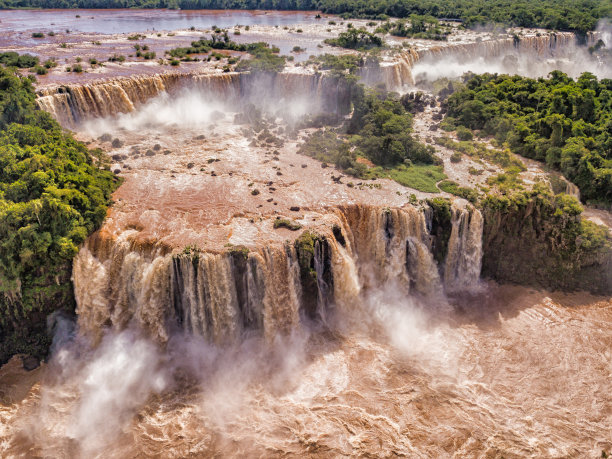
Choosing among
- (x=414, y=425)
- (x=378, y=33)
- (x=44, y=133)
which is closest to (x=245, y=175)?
(x=44, y=133)

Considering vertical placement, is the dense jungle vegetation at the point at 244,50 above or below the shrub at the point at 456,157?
above

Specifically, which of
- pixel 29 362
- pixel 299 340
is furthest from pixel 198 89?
pixel 29 362

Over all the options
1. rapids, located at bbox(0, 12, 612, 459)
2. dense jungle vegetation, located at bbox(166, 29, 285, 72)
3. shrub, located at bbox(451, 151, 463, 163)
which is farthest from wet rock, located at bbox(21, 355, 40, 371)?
dense jungle vegetation, located at bbox(166, 29, 285, 72)

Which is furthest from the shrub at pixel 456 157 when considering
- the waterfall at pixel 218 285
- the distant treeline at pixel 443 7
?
the distant treeline at pixel 443 7

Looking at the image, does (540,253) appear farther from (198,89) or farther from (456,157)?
(198,89)

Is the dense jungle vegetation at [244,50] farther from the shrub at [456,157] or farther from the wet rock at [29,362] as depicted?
the wet rock at [29,362]

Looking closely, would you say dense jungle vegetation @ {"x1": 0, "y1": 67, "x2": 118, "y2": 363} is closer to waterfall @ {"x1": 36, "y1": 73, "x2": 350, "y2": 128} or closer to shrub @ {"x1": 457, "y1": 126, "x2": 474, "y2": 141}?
waterfall @ {"x1": 36, "y1": 73, "x2": 350, "y2": 128}

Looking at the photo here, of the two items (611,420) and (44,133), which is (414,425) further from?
(44,133)
